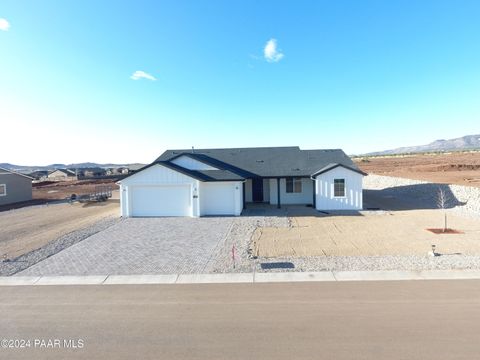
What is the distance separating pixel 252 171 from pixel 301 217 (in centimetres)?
629

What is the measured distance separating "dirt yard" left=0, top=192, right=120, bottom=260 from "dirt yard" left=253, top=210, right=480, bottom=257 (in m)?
10.8

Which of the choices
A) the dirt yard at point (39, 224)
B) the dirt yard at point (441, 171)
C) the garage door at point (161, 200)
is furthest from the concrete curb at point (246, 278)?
the dirt yard at point (441, 171)

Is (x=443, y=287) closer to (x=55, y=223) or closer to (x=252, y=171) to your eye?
(x=252, y=171)

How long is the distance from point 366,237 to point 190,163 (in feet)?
42.9

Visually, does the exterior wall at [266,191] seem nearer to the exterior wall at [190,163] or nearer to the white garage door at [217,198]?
the white garage door at [217,198]

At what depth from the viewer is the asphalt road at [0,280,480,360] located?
5.25 meters

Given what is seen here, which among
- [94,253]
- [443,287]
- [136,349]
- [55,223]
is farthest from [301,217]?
[55,223]

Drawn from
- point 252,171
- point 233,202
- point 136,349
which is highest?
point 252,171

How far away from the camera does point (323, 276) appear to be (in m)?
8.54

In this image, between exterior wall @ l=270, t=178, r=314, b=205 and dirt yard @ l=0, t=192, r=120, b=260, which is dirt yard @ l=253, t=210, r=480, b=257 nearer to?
exterior wall @ l=270, t=178, r=314, b=205

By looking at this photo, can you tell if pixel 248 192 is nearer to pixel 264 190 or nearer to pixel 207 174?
pixel 264 190

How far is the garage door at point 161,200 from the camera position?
19.4m

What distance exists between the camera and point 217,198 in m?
19.8

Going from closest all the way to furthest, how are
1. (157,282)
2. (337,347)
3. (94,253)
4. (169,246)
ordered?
(337,347) < (157,282) < (94,253) < (169,246)
